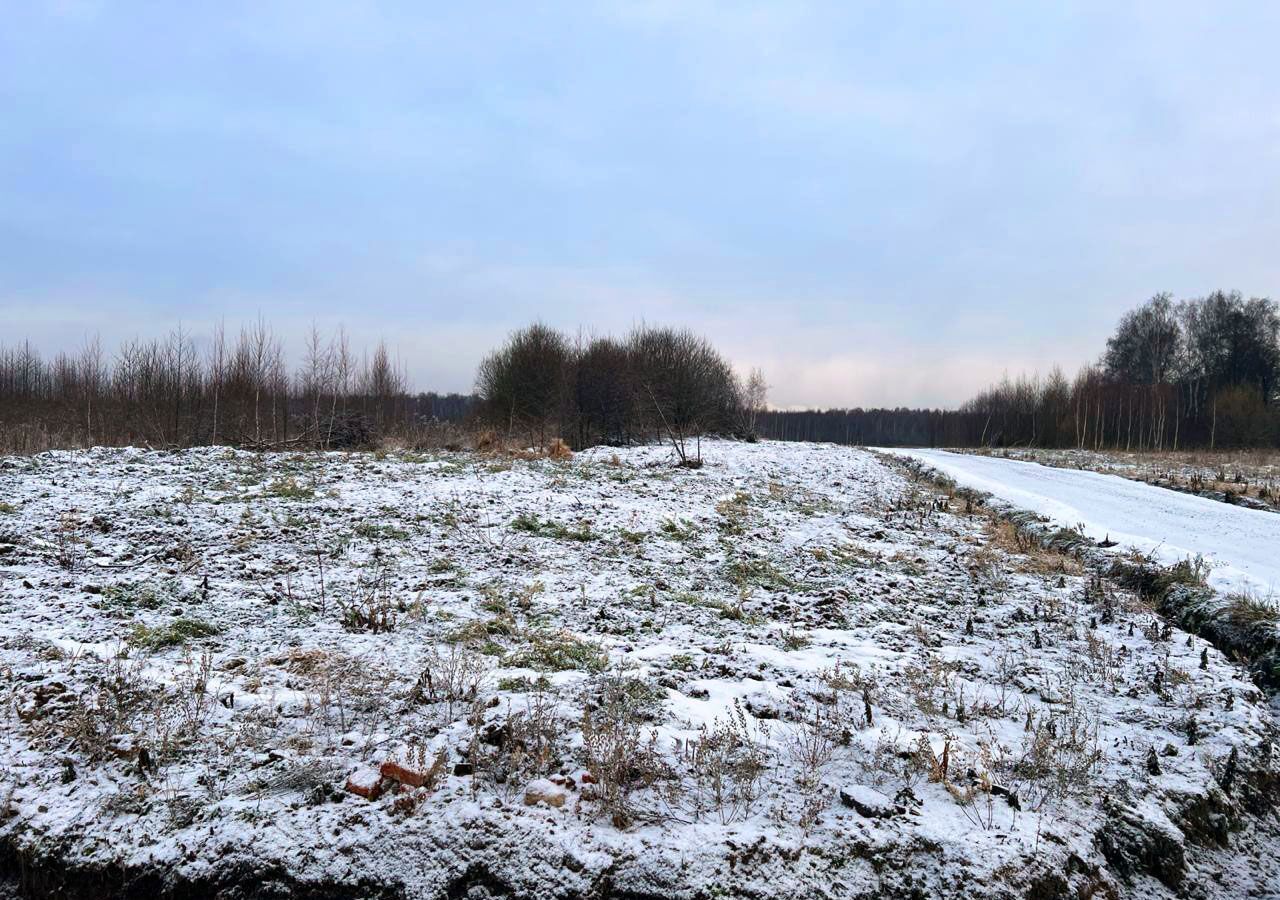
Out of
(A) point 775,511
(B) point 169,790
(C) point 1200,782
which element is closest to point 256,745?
(B) point 169,790

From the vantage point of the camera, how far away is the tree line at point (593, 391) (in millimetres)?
28875

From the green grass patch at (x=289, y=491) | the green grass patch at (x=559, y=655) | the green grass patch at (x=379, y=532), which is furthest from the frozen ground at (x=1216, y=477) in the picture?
the green grass patch at (x=289, y=491)

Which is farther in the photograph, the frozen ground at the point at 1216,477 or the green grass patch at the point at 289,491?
the frozen ground at the point at 1216,477

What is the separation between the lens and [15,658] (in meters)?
4.50

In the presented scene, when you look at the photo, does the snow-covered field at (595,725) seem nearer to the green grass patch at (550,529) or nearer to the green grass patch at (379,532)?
Answer: the green grass patch at (379,532)

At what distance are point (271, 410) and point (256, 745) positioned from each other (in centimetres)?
2224

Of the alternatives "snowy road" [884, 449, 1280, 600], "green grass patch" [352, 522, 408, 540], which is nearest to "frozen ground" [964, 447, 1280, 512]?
"snowy road" [884, 449, 1280, 600]

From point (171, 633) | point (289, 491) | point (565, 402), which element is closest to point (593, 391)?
point (565, 402)

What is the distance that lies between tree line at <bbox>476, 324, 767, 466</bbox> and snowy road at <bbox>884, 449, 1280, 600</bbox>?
13.5 m

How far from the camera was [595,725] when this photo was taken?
154 inches

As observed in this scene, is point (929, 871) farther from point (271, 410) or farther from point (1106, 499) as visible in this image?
point (271, 410)

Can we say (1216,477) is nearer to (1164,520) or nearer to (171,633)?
(1164,520)

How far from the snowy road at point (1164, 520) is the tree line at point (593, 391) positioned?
13.5 metres

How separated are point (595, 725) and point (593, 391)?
88.8ft
